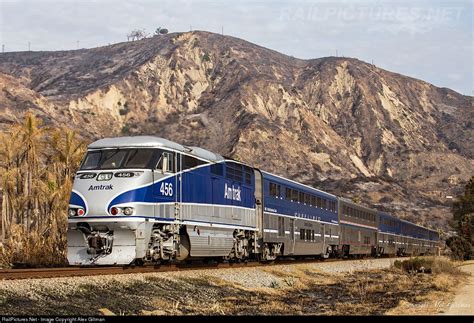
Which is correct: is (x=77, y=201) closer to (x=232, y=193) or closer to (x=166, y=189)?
(x=166, y=189)

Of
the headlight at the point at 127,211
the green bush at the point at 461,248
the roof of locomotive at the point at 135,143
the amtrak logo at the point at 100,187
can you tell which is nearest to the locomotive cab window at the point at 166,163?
the roof of locomotive at the point at 135,143

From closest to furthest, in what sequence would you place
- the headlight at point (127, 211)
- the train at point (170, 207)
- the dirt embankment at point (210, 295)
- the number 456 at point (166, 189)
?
the dirt embankment at point (210, 295)
the headlight at point (127, 211)
the train at point (170, 207)
the number 456 at point (166, 189)

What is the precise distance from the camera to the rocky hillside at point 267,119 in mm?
141875

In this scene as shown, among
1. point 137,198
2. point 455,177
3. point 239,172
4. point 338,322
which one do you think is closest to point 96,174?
point 137,198

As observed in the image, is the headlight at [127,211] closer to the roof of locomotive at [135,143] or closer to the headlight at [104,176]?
the headlight at [104,176]

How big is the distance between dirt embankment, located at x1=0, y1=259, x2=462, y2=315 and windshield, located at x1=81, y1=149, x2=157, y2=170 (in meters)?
3.70

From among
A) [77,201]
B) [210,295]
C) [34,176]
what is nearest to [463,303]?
[210,295]

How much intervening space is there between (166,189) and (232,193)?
6.19 meters

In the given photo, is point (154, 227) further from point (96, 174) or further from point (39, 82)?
point (39, 82)

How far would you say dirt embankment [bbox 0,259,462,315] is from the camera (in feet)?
46.9

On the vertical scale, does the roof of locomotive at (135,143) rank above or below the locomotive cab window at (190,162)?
above

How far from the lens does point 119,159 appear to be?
21312 millimetres

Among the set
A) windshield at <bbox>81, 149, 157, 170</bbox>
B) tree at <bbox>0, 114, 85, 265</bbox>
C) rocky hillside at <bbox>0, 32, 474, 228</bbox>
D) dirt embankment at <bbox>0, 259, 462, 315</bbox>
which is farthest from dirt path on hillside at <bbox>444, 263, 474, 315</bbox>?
rocky hillside at <bbox>0, 32, 474, 228</bbox>

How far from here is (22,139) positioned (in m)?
40.6
